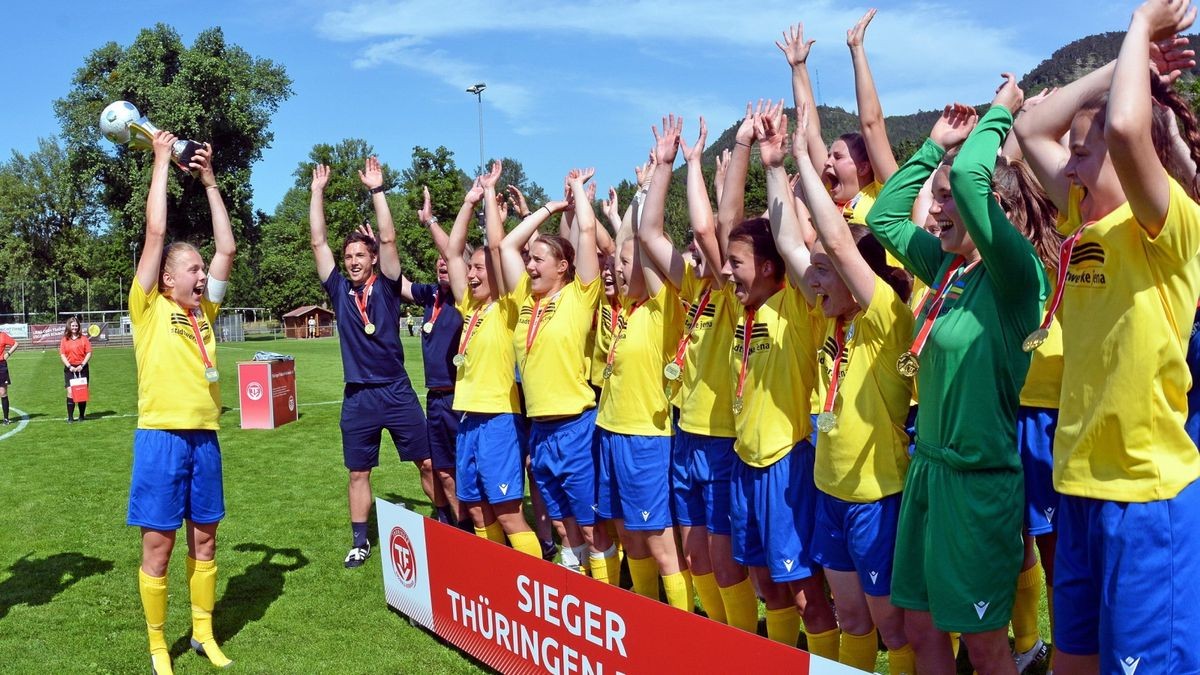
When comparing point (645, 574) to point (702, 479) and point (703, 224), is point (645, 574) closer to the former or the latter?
point (702, 479)

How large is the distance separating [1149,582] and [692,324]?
2741 millimetres

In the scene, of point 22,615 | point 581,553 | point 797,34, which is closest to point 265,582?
point 22,615

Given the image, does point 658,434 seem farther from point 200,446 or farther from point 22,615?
point 22,615

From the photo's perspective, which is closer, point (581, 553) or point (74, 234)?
point (581, 553)

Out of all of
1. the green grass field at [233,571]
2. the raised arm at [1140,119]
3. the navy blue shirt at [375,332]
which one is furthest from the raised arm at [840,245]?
the navy blue shirt at [375,332]

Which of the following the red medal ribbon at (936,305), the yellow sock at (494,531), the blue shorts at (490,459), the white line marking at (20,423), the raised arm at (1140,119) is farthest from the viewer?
the white line marking at (20,423)

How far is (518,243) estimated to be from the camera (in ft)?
20.3

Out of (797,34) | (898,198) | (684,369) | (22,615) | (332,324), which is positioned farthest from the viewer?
(332,324)

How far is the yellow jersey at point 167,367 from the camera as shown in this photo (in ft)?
17.0

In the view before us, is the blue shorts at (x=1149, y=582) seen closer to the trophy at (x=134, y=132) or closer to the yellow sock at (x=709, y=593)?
the yellow sock at (x=709, y=593)

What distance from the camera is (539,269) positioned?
5824 millimetres

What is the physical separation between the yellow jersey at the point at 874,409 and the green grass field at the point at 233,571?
65.8 inches

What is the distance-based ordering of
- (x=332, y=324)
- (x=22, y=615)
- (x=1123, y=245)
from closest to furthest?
1. (x=1123, y=245)
2. (x=22, y=615)
3. (x=332, y=324)

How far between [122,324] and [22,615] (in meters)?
55.2
